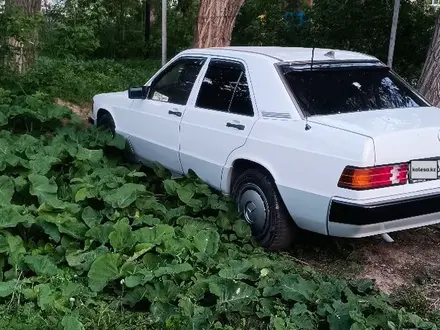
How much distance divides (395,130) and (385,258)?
47.4 inches

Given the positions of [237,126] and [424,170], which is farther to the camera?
[237,126]

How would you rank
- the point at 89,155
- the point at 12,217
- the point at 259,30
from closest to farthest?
the point at 12,217, the point at 89,155, the point at 259,30

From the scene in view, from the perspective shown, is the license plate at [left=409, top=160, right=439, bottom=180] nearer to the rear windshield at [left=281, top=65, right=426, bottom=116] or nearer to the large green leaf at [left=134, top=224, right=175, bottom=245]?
the rear windshield at [left=281, top=65, right=426, bottom=116]

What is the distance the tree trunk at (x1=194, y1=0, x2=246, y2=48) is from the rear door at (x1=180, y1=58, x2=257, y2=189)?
3.82 meters

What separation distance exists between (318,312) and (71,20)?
9.27m

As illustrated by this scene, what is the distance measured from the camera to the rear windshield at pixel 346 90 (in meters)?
5.01

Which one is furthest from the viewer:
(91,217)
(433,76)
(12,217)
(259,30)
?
(259,30)

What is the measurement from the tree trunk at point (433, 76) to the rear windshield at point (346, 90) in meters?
1.65

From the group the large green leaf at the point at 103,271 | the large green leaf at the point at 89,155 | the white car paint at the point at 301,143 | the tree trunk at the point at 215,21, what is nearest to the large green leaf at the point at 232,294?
the large green leaf at the point at 103,271

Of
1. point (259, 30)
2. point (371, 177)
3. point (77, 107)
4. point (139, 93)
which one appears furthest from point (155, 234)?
point (259, 30)

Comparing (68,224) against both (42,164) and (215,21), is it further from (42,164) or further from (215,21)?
(215,21)

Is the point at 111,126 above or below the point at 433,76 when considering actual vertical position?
below

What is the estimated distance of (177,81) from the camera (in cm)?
634

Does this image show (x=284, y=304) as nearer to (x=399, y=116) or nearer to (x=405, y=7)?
(x=399, y=116)
